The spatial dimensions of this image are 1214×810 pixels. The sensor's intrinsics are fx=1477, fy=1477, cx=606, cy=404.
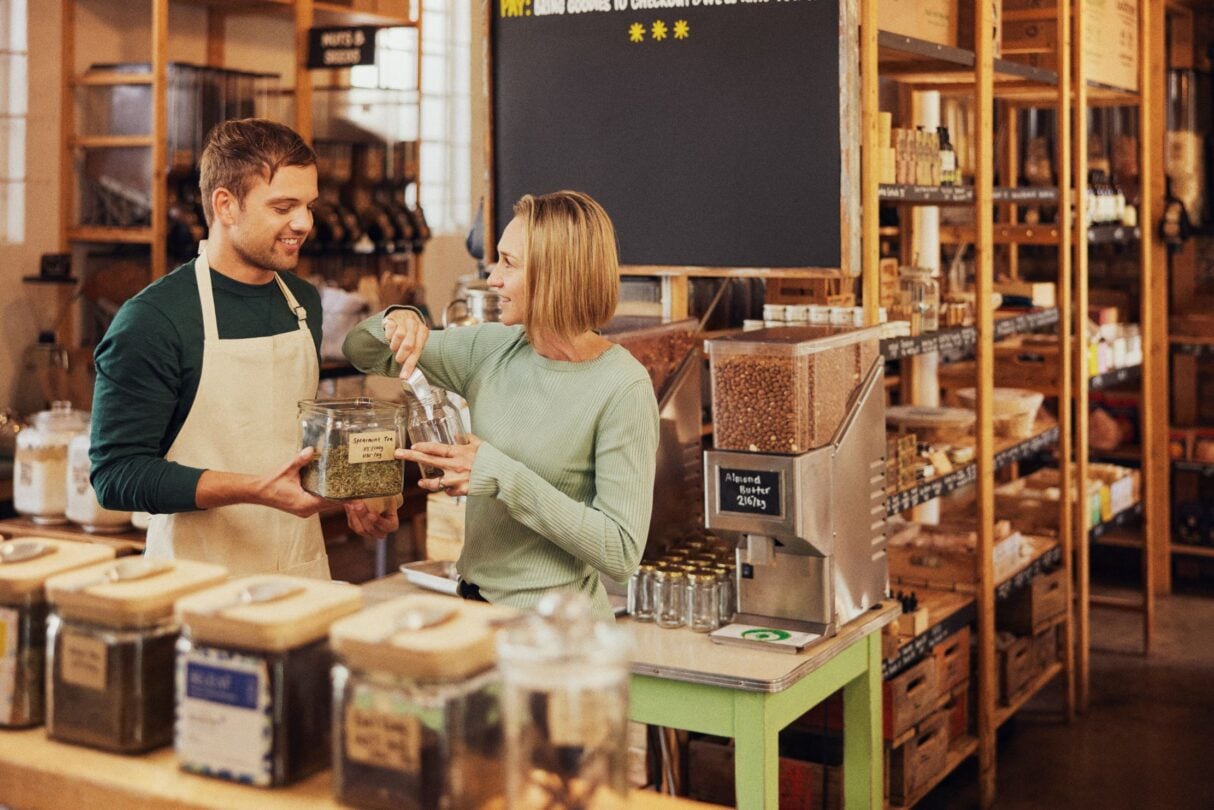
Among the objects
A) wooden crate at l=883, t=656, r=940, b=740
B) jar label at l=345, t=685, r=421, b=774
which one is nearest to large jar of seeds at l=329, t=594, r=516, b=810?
jar label at l=345, t=685, r=421, b=774

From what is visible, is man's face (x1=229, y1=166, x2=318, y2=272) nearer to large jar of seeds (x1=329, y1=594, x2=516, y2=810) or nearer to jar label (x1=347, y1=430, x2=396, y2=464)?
jar label (x1=347, y1=430, x2=396, y2=464)

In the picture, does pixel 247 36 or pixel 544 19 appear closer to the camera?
pixel 544 19

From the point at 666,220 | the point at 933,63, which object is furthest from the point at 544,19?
the point at 933,63

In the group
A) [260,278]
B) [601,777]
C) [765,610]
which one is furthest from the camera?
[765,610]

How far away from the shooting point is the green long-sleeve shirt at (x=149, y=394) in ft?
8.64

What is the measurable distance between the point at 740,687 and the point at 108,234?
4224 mm

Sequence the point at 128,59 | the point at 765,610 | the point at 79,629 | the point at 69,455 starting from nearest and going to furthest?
the point at 79,629 → the point at 765,610 → the point at 69,455 → the point at 128,59

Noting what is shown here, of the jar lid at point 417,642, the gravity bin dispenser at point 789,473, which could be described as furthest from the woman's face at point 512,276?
the jar lid at point 417,642

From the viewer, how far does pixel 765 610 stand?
317 centimetres

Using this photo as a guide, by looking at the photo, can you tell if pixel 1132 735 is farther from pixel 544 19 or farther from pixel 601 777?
pixel 601 777

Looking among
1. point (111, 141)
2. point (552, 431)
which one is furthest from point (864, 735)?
point (111, 141)

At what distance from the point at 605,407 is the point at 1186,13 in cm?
586

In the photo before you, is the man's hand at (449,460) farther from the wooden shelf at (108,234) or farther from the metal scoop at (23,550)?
the wooden shelf at (108,234)

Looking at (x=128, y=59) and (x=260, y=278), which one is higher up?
(x=128, y=59)
